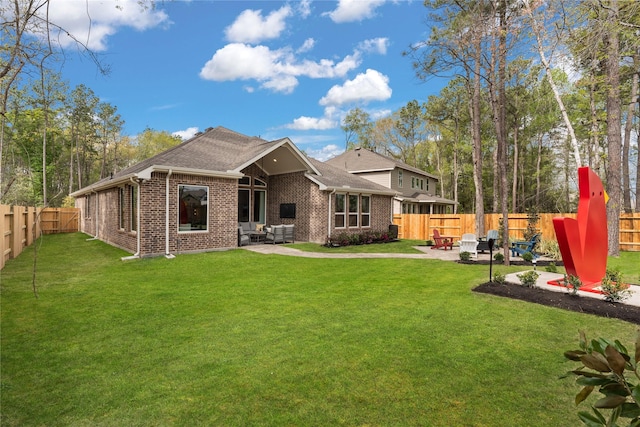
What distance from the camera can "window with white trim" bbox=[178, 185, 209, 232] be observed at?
38.3ft

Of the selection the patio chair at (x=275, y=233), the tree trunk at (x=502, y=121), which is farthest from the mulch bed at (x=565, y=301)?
the patio chair at (x=275, y=233)

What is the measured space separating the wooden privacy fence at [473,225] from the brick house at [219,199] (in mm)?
1473

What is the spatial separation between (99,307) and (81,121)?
3613 centimetres

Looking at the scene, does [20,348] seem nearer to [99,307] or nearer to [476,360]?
[99,307]

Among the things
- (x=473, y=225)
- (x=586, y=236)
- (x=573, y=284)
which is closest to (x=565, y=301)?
(x=573, y=284)

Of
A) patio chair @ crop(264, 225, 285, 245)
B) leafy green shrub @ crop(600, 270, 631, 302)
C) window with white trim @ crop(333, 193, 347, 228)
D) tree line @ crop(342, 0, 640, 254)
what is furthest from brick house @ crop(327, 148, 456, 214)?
leafy green shrub @ crop(600, 270, 631, 302)

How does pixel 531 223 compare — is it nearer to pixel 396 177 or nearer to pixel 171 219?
pixel 396 177

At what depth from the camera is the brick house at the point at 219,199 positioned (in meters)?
11.1

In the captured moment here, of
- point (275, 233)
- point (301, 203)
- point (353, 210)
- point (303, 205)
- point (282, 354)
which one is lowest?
point (282, 354)

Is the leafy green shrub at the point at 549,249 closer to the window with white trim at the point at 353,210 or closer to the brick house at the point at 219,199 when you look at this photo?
the brick house at the point at 219,199

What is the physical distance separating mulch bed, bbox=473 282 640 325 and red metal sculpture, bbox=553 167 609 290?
802 mm

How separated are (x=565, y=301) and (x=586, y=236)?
1691 millimetres

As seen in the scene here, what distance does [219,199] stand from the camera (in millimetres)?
12602

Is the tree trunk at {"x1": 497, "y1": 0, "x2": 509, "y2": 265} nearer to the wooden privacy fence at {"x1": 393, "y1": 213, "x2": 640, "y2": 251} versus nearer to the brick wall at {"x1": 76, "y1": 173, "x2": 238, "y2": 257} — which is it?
the wooden privacy fence at {"x1": 393, "y1": 213, "x2": 640, "y2": 251}
